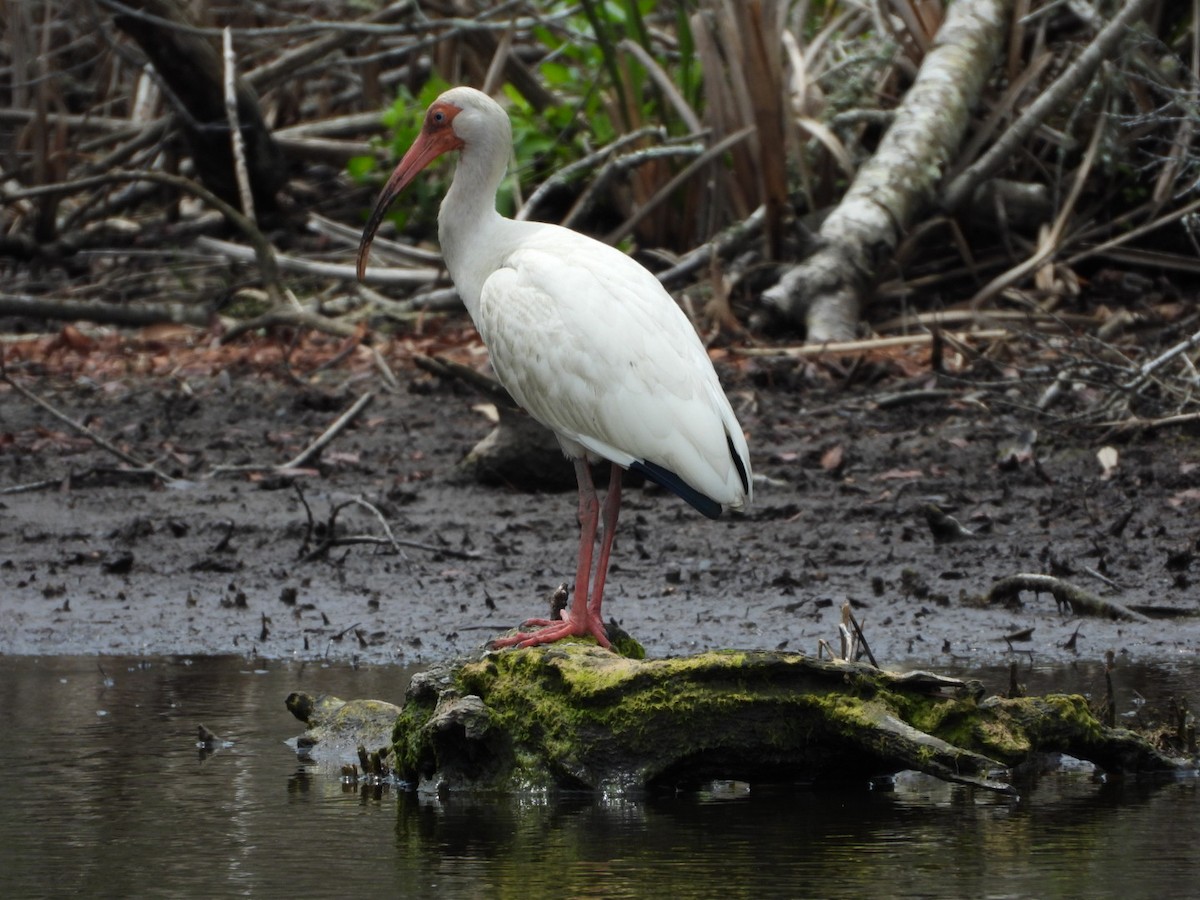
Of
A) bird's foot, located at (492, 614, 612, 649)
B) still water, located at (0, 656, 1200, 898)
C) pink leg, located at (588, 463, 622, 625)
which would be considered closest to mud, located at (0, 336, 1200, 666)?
pink leg, located at (588, 463, 622, 625)

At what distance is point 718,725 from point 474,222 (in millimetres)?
2204

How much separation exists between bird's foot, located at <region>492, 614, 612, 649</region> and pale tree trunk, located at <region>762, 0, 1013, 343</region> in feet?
16.3

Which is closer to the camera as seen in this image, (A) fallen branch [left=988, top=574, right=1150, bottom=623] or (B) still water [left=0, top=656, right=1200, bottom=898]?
(B) still water [left=0, top=656, right=1200, bottom=898]

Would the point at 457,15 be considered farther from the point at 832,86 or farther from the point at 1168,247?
the point at 1168,247

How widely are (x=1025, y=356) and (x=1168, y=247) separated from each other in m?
1.84

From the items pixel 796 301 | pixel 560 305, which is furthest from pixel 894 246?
pixel 560 305

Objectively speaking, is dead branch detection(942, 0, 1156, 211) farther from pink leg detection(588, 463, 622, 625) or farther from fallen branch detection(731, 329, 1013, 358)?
pink leg detection(588, 463, 622, 625)

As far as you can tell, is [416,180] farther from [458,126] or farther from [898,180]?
[458,126]

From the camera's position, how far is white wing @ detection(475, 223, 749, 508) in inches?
203

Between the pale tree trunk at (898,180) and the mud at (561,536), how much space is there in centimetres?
58

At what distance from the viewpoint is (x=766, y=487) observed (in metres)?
8.20

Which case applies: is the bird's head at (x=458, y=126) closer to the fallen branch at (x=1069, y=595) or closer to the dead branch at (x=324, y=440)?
the fallen branch at (x=1069, y=595)

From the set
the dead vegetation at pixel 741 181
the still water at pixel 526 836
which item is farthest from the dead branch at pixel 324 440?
the still water at pixel 526 836

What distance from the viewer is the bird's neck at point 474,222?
587cm
